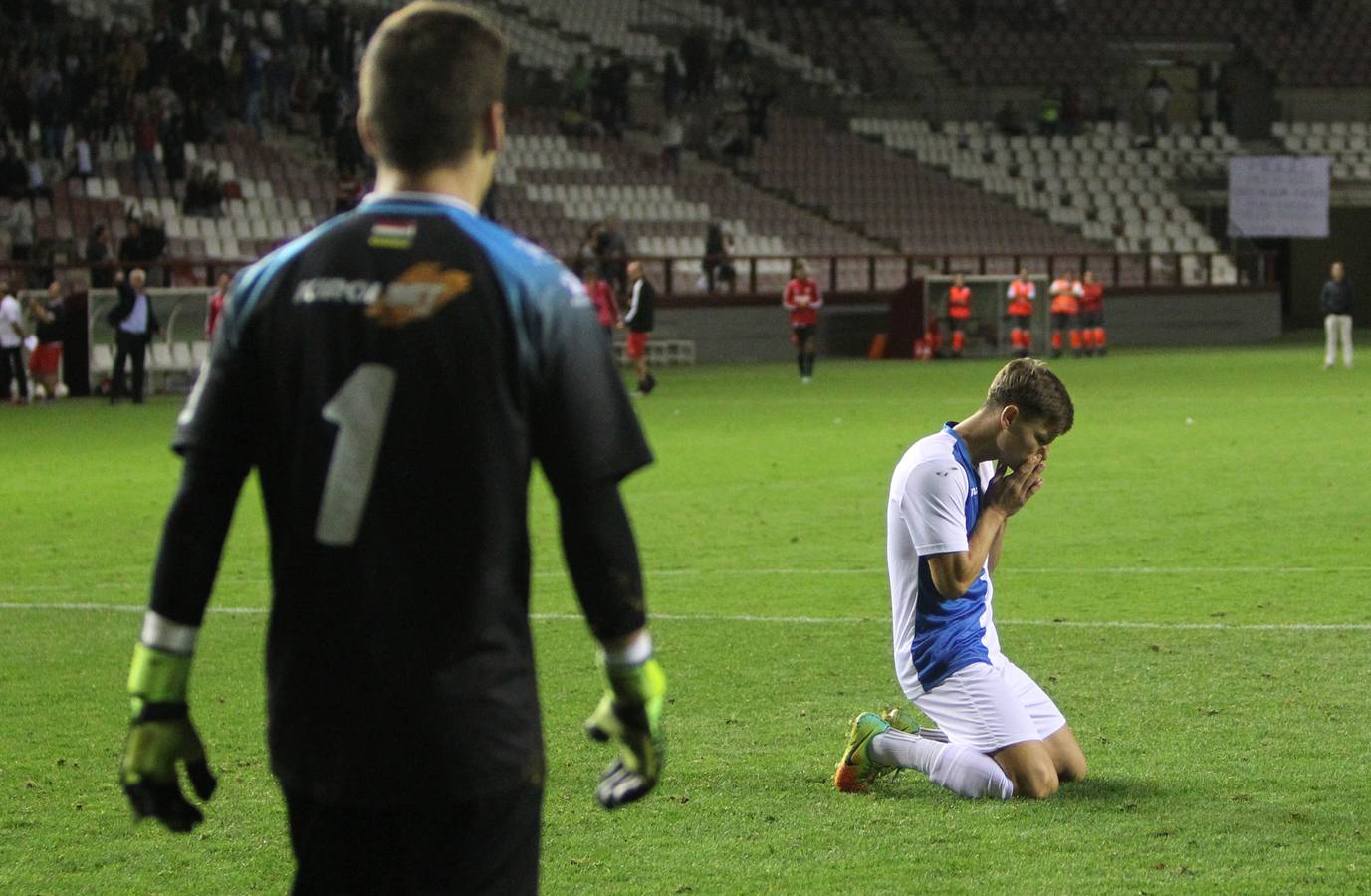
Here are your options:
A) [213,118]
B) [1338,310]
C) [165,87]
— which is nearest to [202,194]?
[213,118]

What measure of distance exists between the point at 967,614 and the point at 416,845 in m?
3.82

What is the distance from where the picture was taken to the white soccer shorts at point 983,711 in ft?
21.3

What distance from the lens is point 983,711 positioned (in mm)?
6555

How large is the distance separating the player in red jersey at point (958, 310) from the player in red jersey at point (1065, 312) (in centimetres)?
165

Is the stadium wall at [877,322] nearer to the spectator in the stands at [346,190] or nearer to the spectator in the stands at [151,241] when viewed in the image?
the spectator in the stands at [346,190]

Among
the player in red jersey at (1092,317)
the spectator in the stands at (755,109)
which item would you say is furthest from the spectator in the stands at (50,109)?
the player in red jersey at (1092,317)

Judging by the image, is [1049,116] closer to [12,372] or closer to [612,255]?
[612,255]

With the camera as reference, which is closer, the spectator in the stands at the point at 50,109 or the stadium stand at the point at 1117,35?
the spectator in the stands at the point at 50,109

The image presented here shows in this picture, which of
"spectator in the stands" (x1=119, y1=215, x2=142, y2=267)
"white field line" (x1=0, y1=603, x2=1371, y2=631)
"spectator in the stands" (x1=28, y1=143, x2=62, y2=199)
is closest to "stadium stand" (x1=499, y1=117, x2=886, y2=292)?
"spectator in the stands" (x1=28, y1=143, x2=62, y2=199)

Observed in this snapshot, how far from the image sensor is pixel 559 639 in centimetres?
989

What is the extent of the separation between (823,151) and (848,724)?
4021 centimetres

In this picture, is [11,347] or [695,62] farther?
[695,62]

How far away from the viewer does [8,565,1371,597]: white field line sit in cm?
1163

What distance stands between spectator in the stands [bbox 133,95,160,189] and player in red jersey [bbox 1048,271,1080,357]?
652 inches
